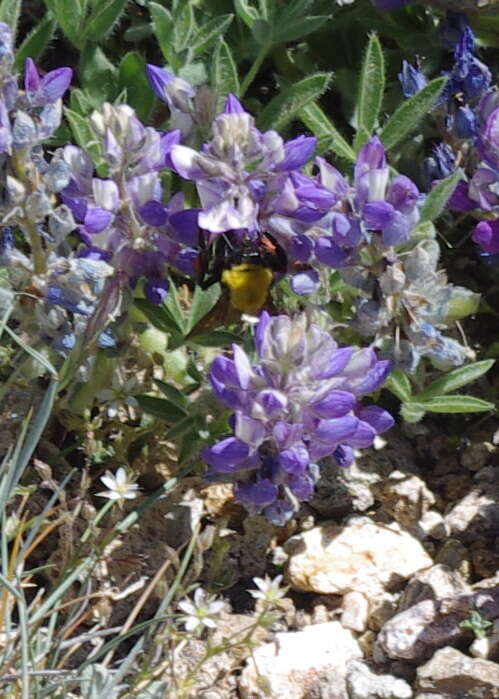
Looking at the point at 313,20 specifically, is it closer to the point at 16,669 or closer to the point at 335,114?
the point at 335,114

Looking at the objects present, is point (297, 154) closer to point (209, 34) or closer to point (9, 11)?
point (209, 34)

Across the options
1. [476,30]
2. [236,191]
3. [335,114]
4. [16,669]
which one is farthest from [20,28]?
[16,669]

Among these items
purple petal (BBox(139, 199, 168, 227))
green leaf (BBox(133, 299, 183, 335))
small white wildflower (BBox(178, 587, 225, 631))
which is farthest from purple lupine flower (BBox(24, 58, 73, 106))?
small white wildflower (BBox(178, 587, 225, 631))

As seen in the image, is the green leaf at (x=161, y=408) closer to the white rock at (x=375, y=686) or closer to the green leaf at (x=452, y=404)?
the green leaf at (x=452, y=404)

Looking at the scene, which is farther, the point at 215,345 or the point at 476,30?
the point at 476,30

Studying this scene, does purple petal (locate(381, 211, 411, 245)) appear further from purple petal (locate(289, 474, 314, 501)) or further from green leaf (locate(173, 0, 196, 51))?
green leaf (locate(173, 0, 196, 51))

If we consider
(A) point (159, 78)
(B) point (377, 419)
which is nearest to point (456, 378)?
(B) point (377, 419)

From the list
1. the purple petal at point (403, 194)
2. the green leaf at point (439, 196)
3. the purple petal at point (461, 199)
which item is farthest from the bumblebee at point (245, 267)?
the purple petal at point (461, 199)
